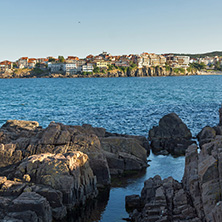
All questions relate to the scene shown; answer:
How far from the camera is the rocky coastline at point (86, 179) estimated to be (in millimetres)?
15703

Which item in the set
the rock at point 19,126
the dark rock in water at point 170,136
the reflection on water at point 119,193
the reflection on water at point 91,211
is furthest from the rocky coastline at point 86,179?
the dark rock in water at point 170,136

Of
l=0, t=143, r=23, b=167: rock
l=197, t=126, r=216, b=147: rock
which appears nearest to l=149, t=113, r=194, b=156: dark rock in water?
l=197, t=126, r=216, b=147: rock

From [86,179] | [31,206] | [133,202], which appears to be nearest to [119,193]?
[133,202]

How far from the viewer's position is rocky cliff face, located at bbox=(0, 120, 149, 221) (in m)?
17.0

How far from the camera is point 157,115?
57656mm

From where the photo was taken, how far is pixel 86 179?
2109cm

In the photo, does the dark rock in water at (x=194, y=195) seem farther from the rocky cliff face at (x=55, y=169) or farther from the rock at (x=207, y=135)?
the rock at (x=207, y=135)

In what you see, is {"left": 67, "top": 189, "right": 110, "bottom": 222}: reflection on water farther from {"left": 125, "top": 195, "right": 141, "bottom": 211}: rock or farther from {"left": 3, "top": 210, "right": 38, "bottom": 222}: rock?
{"left": 3, "top": 210, "right": 38, "bottom": 222}: rock

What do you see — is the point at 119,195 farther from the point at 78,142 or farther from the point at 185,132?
the point at 185,132

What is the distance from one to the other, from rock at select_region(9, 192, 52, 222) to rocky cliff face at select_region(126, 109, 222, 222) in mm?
5010

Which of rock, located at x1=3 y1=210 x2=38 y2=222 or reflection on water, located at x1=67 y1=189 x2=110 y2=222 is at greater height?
rock, located at x1=3 y1=210 x2=38 y2=222

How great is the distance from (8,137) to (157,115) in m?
34.3

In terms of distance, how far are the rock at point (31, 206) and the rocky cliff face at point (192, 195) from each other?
5010mm

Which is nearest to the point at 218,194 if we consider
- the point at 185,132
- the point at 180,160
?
the point at 180,160
